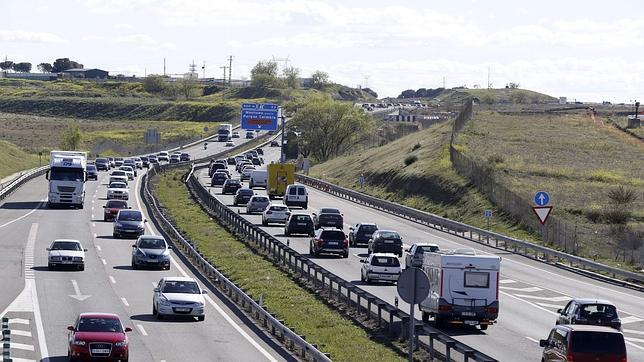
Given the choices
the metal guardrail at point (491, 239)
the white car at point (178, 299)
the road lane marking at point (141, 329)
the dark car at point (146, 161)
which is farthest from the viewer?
the dark car at point (146, 161)

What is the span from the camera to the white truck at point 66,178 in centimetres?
7781

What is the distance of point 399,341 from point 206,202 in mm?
55110

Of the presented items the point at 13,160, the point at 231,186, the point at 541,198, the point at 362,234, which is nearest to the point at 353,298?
the point at 541,198

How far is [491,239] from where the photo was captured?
66.6 meters

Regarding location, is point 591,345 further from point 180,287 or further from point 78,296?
point 78,296

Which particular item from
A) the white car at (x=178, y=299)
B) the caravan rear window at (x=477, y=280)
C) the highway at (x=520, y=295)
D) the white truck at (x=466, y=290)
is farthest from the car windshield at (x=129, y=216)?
the caravan rear window at (x=477, y=280)

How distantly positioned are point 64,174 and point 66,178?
29 cm

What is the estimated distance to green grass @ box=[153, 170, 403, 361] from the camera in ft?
97.7

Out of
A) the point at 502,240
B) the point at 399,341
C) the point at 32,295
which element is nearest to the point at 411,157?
the point at 502,240

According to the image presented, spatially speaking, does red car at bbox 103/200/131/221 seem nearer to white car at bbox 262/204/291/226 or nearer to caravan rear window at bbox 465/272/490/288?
white car at bbox 262/204/291/226

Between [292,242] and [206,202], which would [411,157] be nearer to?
[206,202]

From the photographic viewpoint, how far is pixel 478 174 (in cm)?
8400

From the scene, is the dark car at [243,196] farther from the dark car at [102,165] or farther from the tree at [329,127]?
the tree at [329,127]

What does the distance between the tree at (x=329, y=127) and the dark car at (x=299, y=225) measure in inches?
3228
